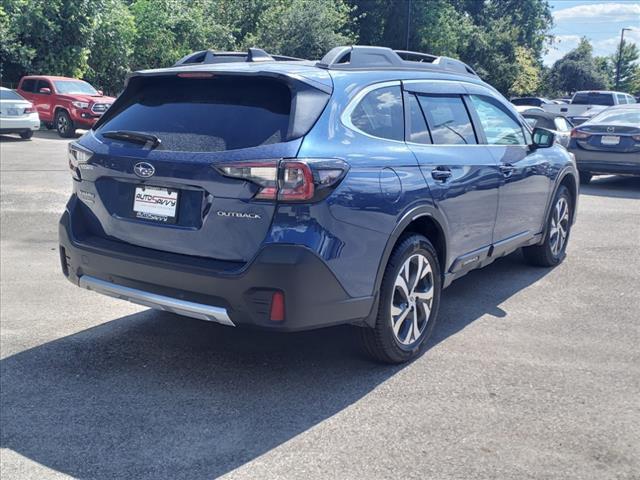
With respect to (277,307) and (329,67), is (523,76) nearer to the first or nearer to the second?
(329,67)

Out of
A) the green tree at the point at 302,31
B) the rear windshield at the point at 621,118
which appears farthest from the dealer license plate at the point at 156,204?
the green tree at the point at 302,31

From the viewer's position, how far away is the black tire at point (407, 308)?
4422 millimetres

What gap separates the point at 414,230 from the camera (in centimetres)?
479

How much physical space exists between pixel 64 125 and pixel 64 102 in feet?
2.29

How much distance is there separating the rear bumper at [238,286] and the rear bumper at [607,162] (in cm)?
973

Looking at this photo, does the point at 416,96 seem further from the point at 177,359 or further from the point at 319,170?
the point at 177,359

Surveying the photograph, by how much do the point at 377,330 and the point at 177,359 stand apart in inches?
51.6

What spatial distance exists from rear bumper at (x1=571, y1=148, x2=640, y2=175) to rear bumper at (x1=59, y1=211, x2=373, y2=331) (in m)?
9.73

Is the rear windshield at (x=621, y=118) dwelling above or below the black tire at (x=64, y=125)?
above

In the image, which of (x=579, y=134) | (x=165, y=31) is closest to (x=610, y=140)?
(x=579, y=134)

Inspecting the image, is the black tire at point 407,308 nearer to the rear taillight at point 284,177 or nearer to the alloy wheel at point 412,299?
the alloy wheel at point 412,299

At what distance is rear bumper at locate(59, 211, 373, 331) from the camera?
384 cm

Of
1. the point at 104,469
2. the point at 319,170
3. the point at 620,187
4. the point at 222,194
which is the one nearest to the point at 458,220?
the point at 319,170

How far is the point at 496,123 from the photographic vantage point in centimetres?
596
